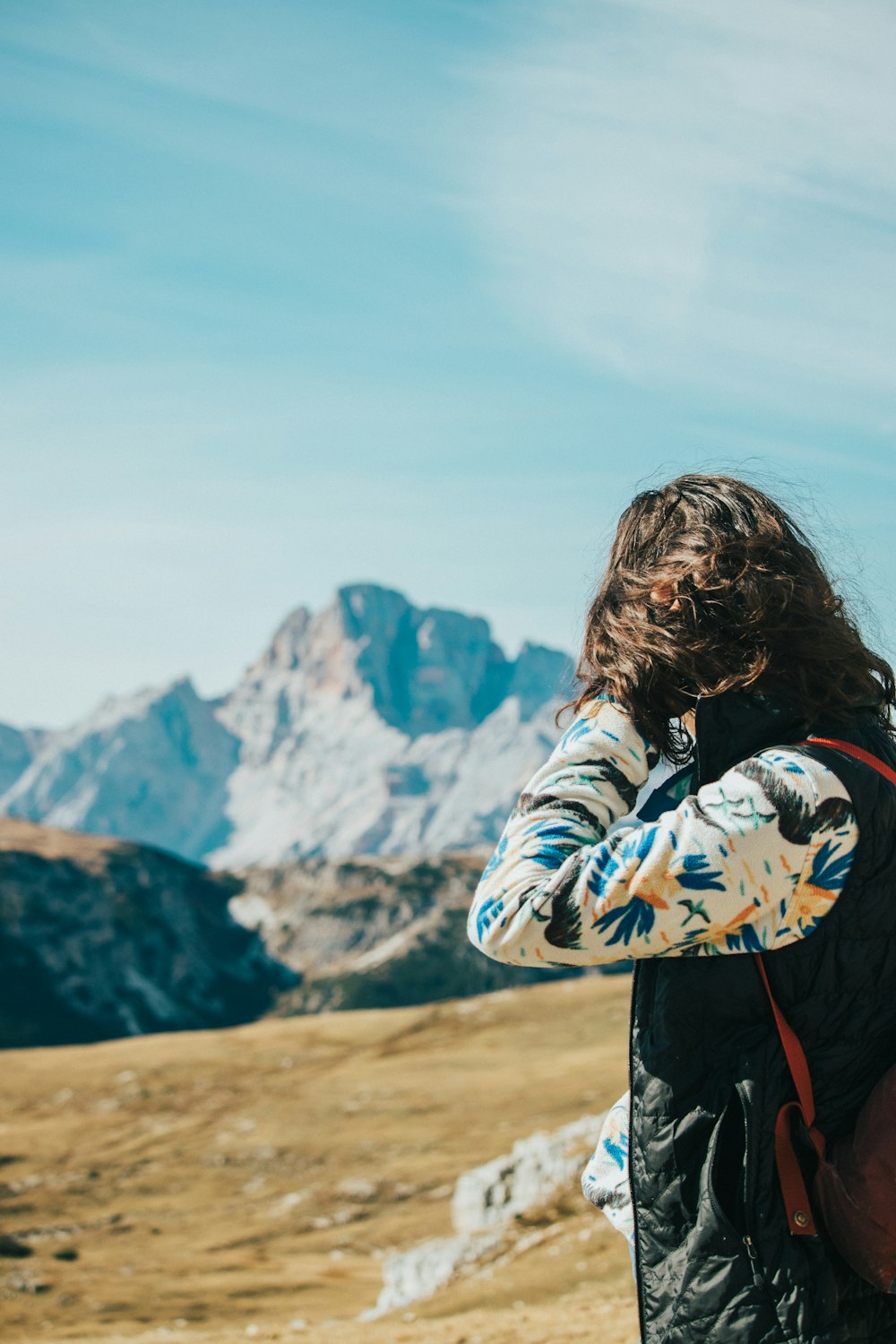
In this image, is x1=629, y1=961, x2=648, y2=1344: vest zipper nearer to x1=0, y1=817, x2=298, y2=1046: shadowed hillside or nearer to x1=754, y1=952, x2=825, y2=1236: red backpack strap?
x1=754, y1=952, x2=825, y2=1236: red backpack strap

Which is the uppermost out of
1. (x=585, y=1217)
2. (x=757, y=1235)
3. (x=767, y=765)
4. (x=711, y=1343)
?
(x=767, y=765)

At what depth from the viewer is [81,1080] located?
64812mm

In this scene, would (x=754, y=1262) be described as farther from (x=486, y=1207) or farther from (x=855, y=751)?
(x=486, y=1207)

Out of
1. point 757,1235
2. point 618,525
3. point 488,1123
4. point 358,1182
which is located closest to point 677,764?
point 618,525

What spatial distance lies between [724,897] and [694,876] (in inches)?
3.7

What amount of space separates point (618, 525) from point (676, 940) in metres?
1.41

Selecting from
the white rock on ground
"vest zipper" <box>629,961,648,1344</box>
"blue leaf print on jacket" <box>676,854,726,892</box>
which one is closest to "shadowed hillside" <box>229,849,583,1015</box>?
the white rock on ground

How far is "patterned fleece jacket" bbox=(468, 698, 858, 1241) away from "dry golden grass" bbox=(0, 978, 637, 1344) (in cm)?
1129

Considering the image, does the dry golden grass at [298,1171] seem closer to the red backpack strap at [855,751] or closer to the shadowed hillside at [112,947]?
the red backpack strap at [855,751]

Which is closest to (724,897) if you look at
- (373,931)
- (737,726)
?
(737,726)

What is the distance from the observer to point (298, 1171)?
138 ft

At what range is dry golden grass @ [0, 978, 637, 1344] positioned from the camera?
66.9ft

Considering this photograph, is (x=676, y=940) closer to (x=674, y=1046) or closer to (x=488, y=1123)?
(x=674, y=1046)

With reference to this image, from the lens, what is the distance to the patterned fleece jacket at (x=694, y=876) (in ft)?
9.45
